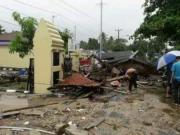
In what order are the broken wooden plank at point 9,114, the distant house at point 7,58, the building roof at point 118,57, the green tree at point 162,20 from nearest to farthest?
the broken wooden plank at point 9,114
the green tree at point 162,20
the building roof at point 118,57
the distant house at point 7,58

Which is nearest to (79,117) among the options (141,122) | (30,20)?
(141,122)

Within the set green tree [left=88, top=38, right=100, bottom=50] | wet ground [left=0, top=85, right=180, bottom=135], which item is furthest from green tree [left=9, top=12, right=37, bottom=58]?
green tree [left=88, top=38, right=100, bottom=50]

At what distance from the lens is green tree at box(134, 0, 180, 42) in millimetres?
14906

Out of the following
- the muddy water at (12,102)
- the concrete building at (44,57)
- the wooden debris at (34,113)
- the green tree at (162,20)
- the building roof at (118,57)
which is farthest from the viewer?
the building roof at (118,57)

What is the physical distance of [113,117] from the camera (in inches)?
251

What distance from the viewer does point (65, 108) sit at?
7.04m

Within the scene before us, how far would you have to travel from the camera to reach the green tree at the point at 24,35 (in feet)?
55.9

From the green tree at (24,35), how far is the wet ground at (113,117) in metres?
9.67

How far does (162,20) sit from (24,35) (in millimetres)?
9755

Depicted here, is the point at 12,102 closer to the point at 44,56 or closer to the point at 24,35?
the point at 44,56

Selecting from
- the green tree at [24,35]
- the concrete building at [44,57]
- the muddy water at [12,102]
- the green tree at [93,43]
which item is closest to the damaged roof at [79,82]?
the concrete building at [44,57]

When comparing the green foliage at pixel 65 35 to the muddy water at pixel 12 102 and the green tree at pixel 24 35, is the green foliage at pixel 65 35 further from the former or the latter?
the muddy water at pixel 12 102

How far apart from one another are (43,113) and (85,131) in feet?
5.83

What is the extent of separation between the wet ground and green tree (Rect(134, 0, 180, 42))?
7.92 meters
